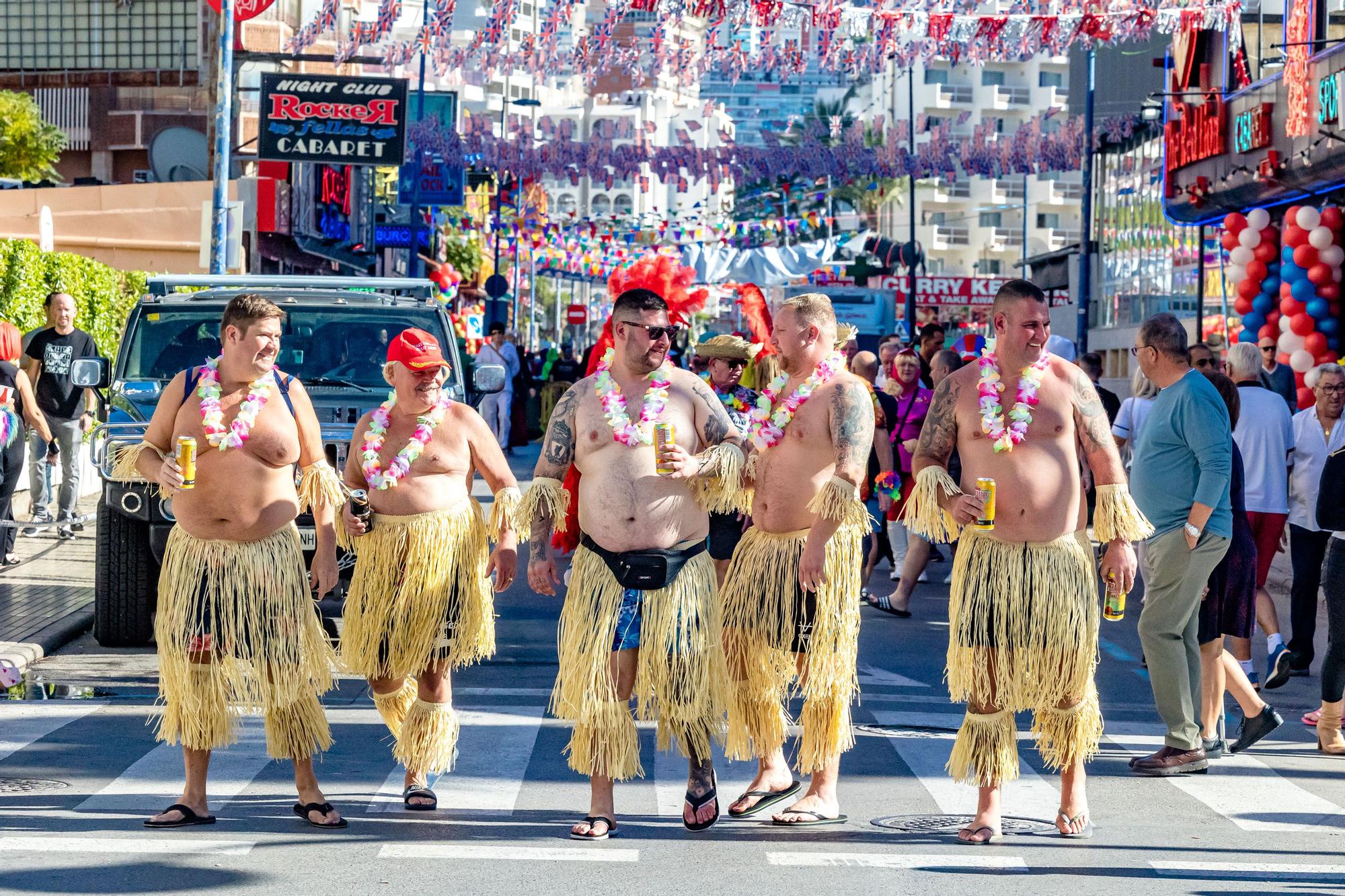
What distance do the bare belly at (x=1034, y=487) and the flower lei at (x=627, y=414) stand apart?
3.64 feet

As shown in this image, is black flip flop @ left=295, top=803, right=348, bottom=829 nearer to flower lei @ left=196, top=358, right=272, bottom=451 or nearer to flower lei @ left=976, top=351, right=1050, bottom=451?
flower lei @ left=196, top=358, right=272, bottom=451

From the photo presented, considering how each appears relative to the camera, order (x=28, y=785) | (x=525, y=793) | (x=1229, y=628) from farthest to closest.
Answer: (x=1229, y=628), (x=525, y=793), (x=28, y=785)

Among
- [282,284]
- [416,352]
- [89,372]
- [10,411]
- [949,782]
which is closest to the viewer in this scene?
[416,352]

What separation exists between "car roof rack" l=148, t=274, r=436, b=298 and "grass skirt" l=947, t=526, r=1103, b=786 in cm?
599

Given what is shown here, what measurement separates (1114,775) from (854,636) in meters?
1.71

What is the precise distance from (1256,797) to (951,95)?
332 feet

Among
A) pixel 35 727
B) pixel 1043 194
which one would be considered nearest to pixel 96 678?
pixel 35 727

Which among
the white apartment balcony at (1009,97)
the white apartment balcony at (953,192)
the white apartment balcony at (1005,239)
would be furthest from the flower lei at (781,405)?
the white apartment balcony at (1009,97)

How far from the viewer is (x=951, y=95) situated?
346ft

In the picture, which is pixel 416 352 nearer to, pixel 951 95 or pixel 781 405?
pixel 781 405

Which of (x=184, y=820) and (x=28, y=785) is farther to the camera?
(x=28, y=785)

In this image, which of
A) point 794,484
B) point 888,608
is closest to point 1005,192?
point 888,608

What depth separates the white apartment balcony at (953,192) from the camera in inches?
4063

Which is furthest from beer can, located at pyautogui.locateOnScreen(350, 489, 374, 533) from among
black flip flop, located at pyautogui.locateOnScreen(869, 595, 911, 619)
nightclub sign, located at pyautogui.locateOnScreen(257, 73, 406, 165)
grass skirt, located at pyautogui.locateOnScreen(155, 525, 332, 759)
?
nightclub sign, located at pyautogui.locateOnScreen(257, 73, 406, 165)
